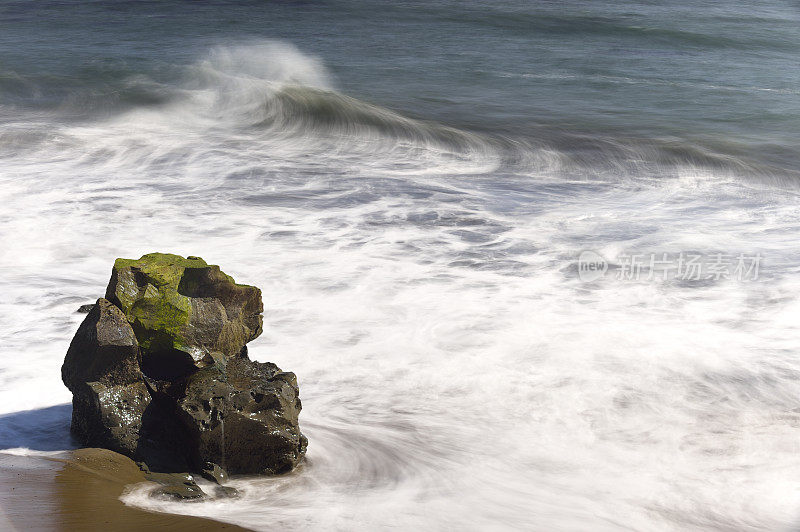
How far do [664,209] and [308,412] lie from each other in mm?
5453

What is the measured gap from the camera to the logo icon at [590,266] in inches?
248

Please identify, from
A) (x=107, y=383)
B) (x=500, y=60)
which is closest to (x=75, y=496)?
(x=107, y=383)

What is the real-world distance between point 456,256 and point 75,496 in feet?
13.4

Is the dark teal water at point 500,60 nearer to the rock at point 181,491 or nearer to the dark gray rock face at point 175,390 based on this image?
the dark gray rock face at point 175,390

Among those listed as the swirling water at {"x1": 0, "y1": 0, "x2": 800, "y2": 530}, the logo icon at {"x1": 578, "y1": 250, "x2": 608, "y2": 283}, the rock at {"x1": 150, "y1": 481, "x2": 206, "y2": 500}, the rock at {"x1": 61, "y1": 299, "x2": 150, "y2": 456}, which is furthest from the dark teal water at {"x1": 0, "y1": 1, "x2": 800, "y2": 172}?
the rock at {"x1": 150, "y1": 481, "x2": 206, "y2": 500}

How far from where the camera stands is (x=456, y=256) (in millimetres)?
6742

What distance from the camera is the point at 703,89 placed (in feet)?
49.1

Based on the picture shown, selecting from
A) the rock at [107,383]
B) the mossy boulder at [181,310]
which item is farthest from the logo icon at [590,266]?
the rock at [107,383]

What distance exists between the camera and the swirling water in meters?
3.63

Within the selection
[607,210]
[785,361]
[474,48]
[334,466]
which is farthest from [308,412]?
[474,48]

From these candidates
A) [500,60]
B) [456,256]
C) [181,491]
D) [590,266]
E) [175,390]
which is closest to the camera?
[181,491]

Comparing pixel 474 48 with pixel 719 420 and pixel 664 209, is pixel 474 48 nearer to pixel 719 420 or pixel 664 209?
pixel 664 209

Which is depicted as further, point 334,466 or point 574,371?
point 574,371

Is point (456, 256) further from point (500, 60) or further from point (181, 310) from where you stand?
point (500, 60)
